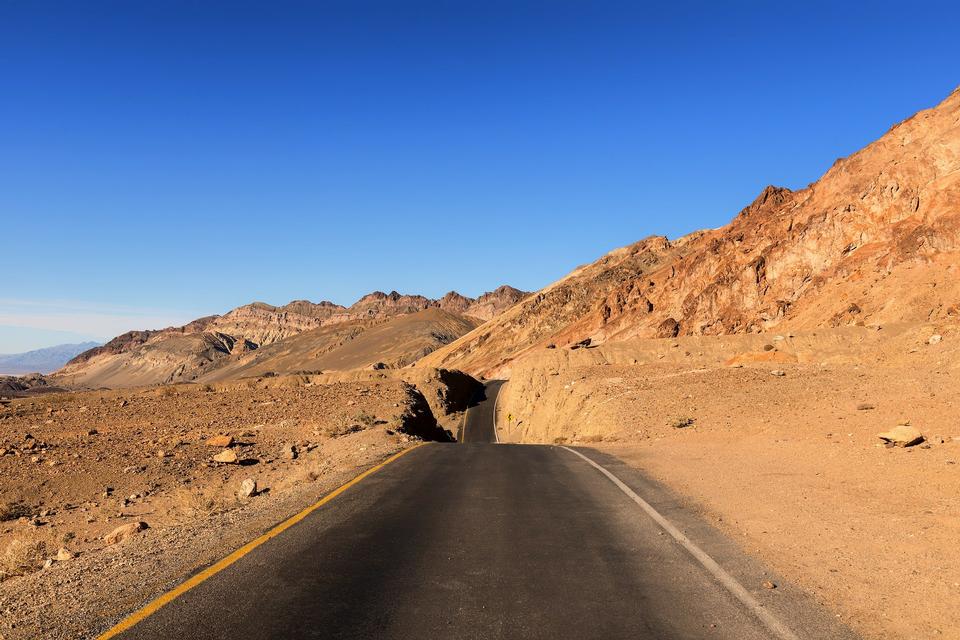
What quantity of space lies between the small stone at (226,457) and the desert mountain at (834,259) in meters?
43.8

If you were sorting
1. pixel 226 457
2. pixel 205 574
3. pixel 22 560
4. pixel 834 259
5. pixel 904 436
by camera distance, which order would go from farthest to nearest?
pixel 834 259
pixel 226 457
pixel 904 436
pixel 22 560
pixel 205 574

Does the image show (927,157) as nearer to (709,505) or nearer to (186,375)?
(709,505)

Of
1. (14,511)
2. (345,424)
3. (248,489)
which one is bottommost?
(14,511)

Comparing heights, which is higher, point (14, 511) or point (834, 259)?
point (834, 259)

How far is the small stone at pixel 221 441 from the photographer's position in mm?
21859

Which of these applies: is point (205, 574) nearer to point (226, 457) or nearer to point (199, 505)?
point (199, 505)

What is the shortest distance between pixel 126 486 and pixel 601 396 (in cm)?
2196

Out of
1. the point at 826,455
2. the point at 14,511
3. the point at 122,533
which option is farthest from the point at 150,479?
the point at 826,455

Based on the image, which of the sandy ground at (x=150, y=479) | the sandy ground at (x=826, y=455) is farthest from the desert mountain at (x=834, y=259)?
the sandy ground at (x=150, y=479)

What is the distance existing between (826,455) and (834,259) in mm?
52114

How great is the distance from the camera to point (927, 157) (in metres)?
54.0

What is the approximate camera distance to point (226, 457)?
19.5 m

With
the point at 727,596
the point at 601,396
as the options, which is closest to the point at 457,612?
the point at 727,596

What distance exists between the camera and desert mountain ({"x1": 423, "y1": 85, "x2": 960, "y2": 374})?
48500 mm
